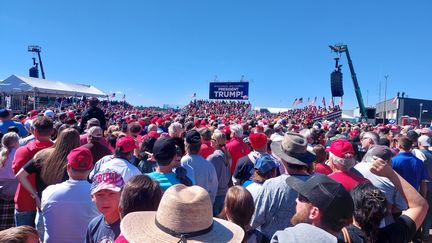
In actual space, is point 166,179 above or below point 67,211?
above

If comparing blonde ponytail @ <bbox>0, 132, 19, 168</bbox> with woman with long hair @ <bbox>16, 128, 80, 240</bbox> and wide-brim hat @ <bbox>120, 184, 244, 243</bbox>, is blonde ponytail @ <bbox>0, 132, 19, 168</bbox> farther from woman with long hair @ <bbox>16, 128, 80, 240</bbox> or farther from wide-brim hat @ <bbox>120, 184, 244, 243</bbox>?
wide-brim hat @ <bbox>120, 184, 244, 243</bbox>

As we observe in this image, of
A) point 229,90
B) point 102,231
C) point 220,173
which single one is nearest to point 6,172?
point 102,231

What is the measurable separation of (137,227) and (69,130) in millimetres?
2449

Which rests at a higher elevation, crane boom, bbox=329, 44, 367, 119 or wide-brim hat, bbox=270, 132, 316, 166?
crane boom, bbox=329, 44, 367, 119

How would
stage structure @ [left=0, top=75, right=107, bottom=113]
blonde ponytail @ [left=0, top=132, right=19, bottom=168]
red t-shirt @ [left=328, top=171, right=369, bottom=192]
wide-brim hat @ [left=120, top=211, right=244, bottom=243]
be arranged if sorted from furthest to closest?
stage structure @ [left=0, top=75, right=107, bottom=113] → blonde ponytail @ [left=0, top=132, right=19, bottom=168] → red t-shirt @ [left=328, top=171, right=369, bottom=192] → wide-brim hat @ [left=120, top=211, right=244, bottom=243]

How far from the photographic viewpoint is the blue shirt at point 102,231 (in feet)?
7.58

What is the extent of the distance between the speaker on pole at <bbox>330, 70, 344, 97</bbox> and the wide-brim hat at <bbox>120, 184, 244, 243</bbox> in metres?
36.1

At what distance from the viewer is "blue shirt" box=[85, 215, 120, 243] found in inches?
91.0

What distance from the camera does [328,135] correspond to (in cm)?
893

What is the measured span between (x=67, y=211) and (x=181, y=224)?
1.58 metres

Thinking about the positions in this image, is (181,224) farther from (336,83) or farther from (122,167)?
(336,83)

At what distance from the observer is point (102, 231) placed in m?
2.34

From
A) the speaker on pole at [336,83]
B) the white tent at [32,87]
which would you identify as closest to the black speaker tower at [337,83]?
the speaker on pole at [336,83]

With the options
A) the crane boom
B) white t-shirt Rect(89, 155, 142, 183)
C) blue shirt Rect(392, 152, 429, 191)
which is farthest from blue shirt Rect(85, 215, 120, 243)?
the crane boom
